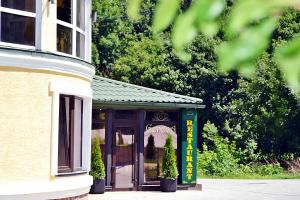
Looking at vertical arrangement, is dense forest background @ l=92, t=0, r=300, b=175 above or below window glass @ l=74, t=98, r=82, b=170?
above

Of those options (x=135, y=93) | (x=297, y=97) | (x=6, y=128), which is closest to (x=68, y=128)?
(x=6, y=128)

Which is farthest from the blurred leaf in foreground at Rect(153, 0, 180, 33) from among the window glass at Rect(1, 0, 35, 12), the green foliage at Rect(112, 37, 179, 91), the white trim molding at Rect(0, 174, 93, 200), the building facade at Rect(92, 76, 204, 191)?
the green foliage at Rect(112, 37, 179, 91)

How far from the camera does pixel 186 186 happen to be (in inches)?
826

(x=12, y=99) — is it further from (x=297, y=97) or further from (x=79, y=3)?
(x=297, y=97)

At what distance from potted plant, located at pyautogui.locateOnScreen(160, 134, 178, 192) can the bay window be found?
829cm

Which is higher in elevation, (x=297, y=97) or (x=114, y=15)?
(x=114, y=15)

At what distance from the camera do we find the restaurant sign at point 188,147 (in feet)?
68.7

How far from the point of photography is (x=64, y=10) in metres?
14.4

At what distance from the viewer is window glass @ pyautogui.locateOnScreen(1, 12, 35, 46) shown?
12625 mm

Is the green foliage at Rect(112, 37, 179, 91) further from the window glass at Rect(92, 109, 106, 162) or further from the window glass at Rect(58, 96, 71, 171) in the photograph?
the window glass at Rect(58, 96, 71, 171)

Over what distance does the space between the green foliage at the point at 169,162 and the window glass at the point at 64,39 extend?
6813mm

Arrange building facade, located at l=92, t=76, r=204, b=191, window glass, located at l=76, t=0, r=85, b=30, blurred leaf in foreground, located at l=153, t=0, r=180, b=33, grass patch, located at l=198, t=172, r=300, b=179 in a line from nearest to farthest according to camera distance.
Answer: blurred leaf in foreground, located at l=153, t=0, r=180, b=33, window glass, located at l=76, t=0, r=85, b=30, building facade, located at l=92, t=76, r=204, b=191, grass patch, located at l=198, t=172, r=300, b=179

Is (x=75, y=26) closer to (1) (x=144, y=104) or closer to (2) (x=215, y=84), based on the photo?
(1) (x=144, y=104)

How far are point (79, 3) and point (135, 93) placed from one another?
5.99 metres
